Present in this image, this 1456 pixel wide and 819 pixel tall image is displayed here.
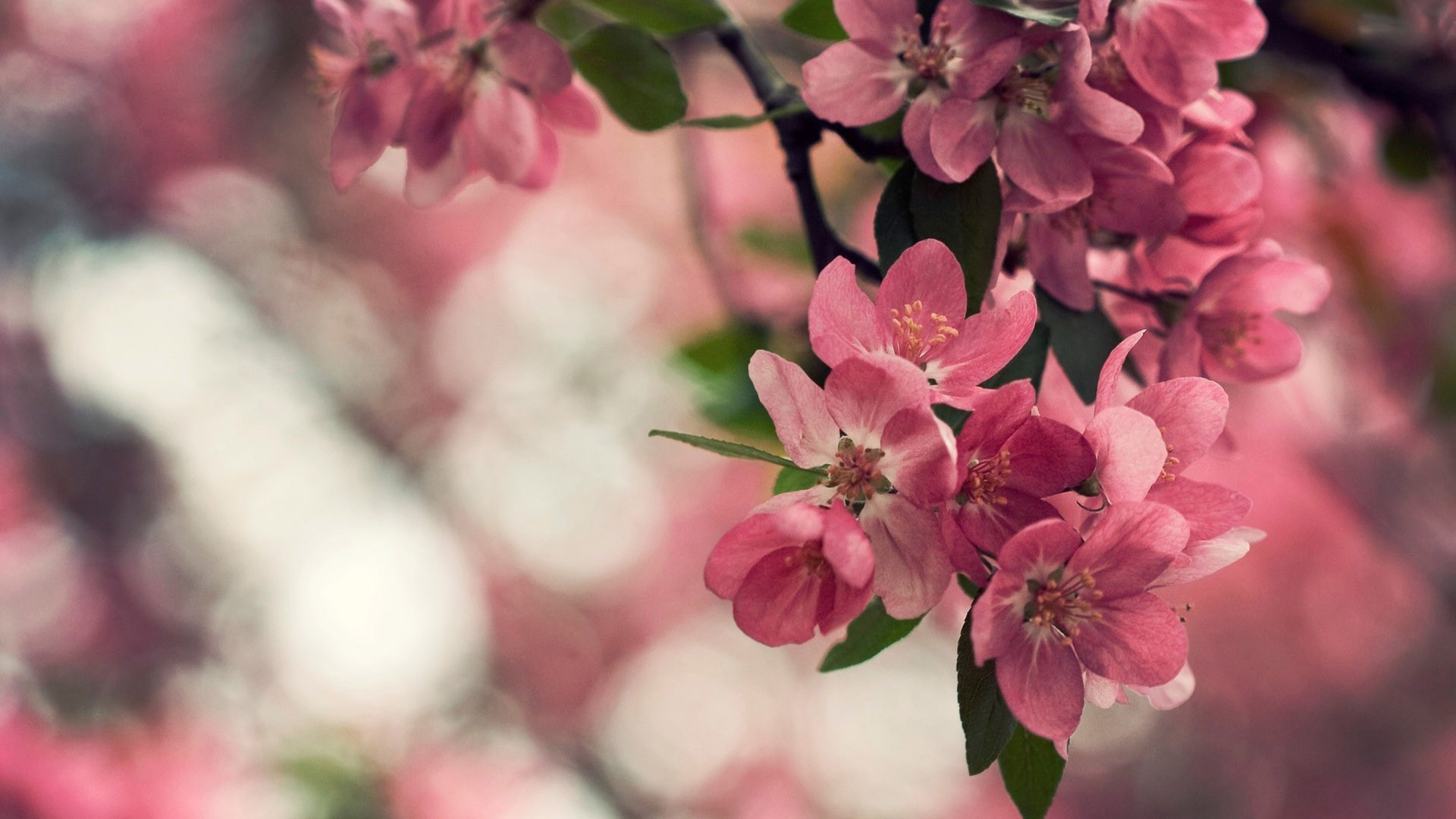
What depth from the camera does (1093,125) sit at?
Result: 0.36 meters

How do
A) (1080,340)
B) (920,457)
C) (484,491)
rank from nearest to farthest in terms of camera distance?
(920,457) < (1080,340) < (484,491)

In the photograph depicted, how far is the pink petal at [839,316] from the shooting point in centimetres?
34

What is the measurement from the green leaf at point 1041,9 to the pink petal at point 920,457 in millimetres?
158

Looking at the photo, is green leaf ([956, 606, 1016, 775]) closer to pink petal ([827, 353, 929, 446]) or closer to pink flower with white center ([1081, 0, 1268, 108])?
pink petal ([827, 353, 929, 446])

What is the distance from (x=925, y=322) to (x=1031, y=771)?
7.6 inches

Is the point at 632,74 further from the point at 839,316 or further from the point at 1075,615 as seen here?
the point at 1075,615

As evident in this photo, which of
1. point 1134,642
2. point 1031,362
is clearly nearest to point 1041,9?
point 1031,362

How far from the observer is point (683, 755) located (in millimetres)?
3250

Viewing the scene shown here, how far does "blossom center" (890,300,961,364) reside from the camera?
36 cm

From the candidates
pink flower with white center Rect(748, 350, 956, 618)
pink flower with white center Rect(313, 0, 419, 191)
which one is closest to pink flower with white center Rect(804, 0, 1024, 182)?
pink flower with white center Rect(748, 350, 956, 618)

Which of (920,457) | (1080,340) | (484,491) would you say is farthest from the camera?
(484,491)

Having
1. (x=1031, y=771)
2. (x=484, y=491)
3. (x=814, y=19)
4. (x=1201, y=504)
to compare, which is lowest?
(x=484, y=491)

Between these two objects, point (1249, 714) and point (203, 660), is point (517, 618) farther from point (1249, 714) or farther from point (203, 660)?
point (1249, 714)

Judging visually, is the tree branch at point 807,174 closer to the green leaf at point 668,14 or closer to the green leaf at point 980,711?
the green leaf at point 668,14
